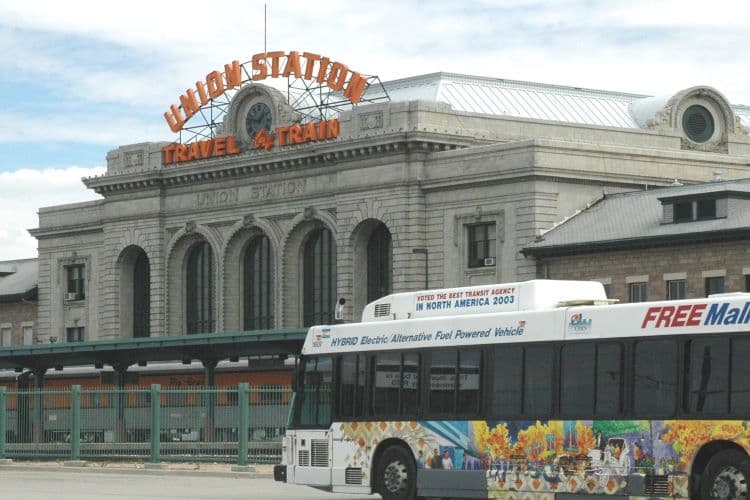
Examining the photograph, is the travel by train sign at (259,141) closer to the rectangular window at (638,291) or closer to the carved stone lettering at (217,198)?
the carved stone lettering at (217,198)

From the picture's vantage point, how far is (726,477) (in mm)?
26094

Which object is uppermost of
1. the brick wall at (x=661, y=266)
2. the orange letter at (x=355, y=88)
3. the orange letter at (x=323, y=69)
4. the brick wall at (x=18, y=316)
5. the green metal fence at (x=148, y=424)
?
the orange letter at (x=323, y=69)

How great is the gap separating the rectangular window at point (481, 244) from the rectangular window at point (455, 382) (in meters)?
45.4

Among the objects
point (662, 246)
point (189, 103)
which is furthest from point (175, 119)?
point (662, 246)

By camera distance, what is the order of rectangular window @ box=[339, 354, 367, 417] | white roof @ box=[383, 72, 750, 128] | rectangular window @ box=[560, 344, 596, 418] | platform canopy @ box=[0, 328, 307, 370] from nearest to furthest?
rectangular window @ box=[560, 344, 596, 418]
rectangular window @ box=[339, 354, 367, 417]
platform canopy @ box=[0, 328, 307, 370]
white roof @ box=[383, 72, 750, 128]

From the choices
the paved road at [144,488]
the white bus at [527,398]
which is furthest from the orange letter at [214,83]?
the white bus at [527,398]

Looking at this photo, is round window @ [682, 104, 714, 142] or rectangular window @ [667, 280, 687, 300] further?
round window @ [682, 104, 714, 142]

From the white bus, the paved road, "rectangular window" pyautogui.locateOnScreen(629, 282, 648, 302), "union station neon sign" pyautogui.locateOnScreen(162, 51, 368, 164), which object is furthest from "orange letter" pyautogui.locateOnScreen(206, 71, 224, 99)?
the white bus

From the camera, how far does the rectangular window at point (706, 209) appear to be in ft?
218

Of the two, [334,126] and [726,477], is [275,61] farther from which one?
[726,477]

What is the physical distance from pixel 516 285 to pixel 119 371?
5288cm

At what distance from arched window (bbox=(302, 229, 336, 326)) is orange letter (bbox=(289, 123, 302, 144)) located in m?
4.55

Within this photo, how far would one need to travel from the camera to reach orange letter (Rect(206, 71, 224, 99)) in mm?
90250

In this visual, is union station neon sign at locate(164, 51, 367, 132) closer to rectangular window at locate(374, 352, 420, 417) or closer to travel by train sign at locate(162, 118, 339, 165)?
travel by train sign at locate(162, 118, 339, 165)
